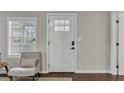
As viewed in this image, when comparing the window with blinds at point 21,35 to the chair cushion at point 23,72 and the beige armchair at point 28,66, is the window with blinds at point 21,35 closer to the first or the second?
the beige armchair at point 28,66

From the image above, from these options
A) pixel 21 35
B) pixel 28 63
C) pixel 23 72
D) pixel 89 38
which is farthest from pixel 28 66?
pixel 89 38

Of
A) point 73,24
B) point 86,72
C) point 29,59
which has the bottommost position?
point 86,72

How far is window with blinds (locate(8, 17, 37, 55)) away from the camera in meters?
6.20

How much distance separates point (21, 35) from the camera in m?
6.33

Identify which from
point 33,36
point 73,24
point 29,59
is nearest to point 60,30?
point 73,24

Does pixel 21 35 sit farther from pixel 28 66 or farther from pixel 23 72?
pixel 23 72

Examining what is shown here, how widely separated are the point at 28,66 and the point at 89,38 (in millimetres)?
1946

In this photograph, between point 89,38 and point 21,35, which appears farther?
point 21,35

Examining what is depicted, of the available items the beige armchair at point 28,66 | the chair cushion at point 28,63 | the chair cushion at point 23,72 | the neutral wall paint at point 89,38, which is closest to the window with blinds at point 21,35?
the neutral wall paint at point 89,38
